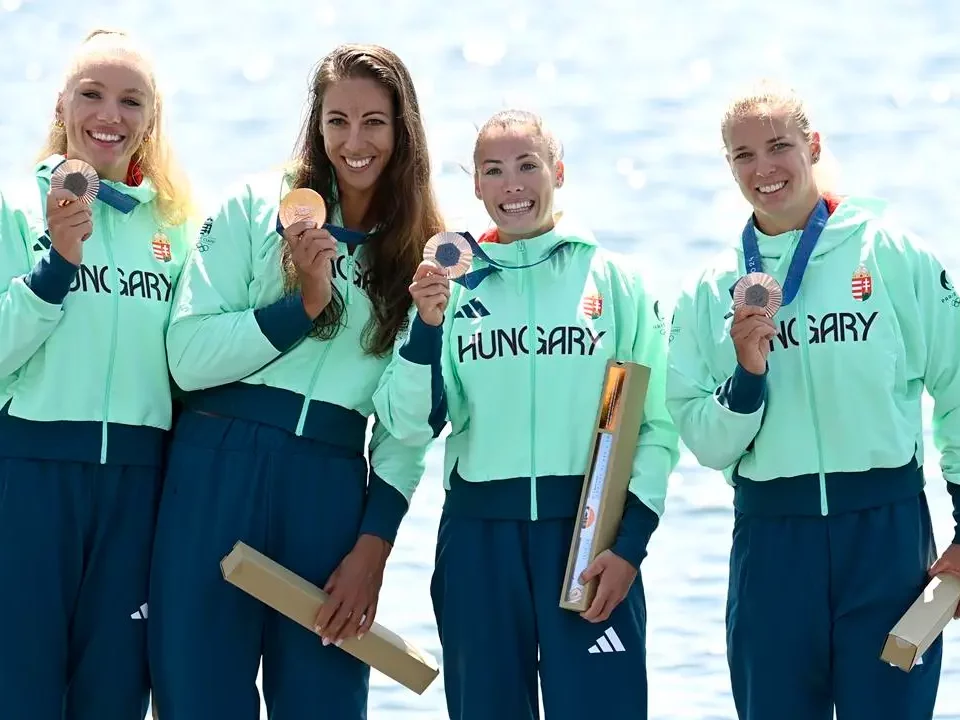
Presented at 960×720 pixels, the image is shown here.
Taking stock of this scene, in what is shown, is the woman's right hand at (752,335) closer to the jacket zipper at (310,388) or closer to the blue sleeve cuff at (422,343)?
the blue sleeve cuff at (422,343)

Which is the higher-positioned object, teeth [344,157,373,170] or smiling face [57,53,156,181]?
smiling face [57,53,156,181]

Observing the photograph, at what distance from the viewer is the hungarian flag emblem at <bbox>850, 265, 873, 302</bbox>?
3.69 meters

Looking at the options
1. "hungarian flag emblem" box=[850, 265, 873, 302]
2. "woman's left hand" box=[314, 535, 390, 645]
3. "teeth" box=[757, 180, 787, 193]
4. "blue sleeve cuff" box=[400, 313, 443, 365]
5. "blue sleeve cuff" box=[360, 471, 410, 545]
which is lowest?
"woman's left hand" box=[314, 535, 390, 645]

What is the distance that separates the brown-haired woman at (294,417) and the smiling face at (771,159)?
767 mm

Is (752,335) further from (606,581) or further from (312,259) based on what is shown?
(312,259)

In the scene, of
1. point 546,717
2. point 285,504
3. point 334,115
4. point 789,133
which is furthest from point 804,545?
point 334,115

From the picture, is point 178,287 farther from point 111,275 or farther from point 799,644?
point 799,644

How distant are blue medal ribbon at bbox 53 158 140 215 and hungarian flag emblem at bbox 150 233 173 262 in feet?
0.32

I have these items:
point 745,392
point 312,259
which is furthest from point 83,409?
point 745,392

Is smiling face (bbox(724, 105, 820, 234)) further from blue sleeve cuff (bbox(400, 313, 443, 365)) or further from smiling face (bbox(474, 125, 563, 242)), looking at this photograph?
blue sleeve cuff (bbox(400, 313, 443, 365))

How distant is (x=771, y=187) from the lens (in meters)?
3.76

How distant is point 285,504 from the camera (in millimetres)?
3799

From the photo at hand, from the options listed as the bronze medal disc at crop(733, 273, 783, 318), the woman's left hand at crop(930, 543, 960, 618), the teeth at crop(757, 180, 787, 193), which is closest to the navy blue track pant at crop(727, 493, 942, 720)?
the woman's left hand at crop(930, 543, 960, 618)

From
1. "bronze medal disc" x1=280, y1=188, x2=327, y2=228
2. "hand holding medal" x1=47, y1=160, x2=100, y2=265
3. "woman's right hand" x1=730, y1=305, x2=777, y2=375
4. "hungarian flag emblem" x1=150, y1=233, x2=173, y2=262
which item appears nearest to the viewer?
"woman's right hand" x1=730, y1=305, x2=777, y2=375
